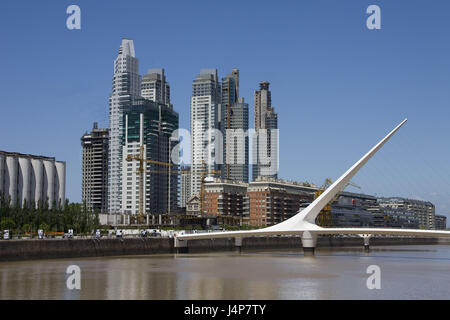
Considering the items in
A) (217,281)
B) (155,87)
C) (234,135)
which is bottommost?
(217,281)

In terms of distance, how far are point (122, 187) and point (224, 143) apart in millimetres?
39651

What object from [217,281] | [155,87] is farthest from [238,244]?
[155,87]

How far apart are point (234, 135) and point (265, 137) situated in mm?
12193

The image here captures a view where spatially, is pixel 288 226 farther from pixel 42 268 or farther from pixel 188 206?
pixel 188 206

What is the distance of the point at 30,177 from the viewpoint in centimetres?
8450

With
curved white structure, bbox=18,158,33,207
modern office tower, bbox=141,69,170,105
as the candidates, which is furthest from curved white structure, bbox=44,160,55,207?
modern office tower, bbox=141,69,170,105

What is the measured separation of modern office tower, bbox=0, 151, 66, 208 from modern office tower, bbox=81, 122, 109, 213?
170 ft

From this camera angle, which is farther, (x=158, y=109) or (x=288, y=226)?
(x=158, y=109)

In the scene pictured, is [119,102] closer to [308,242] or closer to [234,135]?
[234,135]

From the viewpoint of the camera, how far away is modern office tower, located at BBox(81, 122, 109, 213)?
143 metres

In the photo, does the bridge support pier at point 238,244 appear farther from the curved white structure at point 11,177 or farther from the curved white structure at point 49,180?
the curved white structure at point 49,180

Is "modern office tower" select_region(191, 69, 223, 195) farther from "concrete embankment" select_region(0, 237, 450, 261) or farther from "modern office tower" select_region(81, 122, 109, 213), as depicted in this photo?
"concrete embankment" select_region(0, 237, 450, 261)
